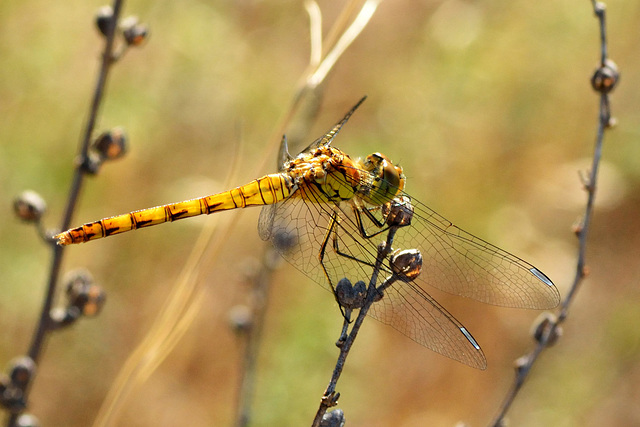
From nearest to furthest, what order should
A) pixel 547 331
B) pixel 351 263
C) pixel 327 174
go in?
1. pixel 547 331
2. pixel 351 263
3. pixel 327 174

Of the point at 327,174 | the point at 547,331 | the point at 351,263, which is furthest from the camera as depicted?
the point at 327,174

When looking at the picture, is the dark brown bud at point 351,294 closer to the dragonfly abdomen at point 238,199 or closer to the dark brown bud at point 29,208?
the dragonfly abdomen at point 238,199

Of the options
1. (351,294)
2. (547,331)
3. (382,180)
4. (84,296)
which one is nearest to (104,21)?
(84,296)

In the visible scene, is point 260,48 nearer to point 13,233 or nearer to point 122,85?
point 122,85

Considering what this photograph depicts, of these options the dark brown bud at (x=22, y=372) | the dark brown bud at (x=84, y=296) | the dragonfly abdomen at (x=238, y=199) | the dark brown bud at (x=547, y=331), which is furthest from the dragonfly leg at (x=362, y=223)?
A: the dark brown bud at (x=22, y=372)

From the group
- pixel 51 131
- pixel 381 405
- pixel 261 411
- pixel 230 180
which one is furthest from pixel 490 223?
pixel 51 131

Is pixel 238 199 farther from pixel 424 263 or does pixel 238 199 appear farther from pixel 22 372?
pixel 22 372
